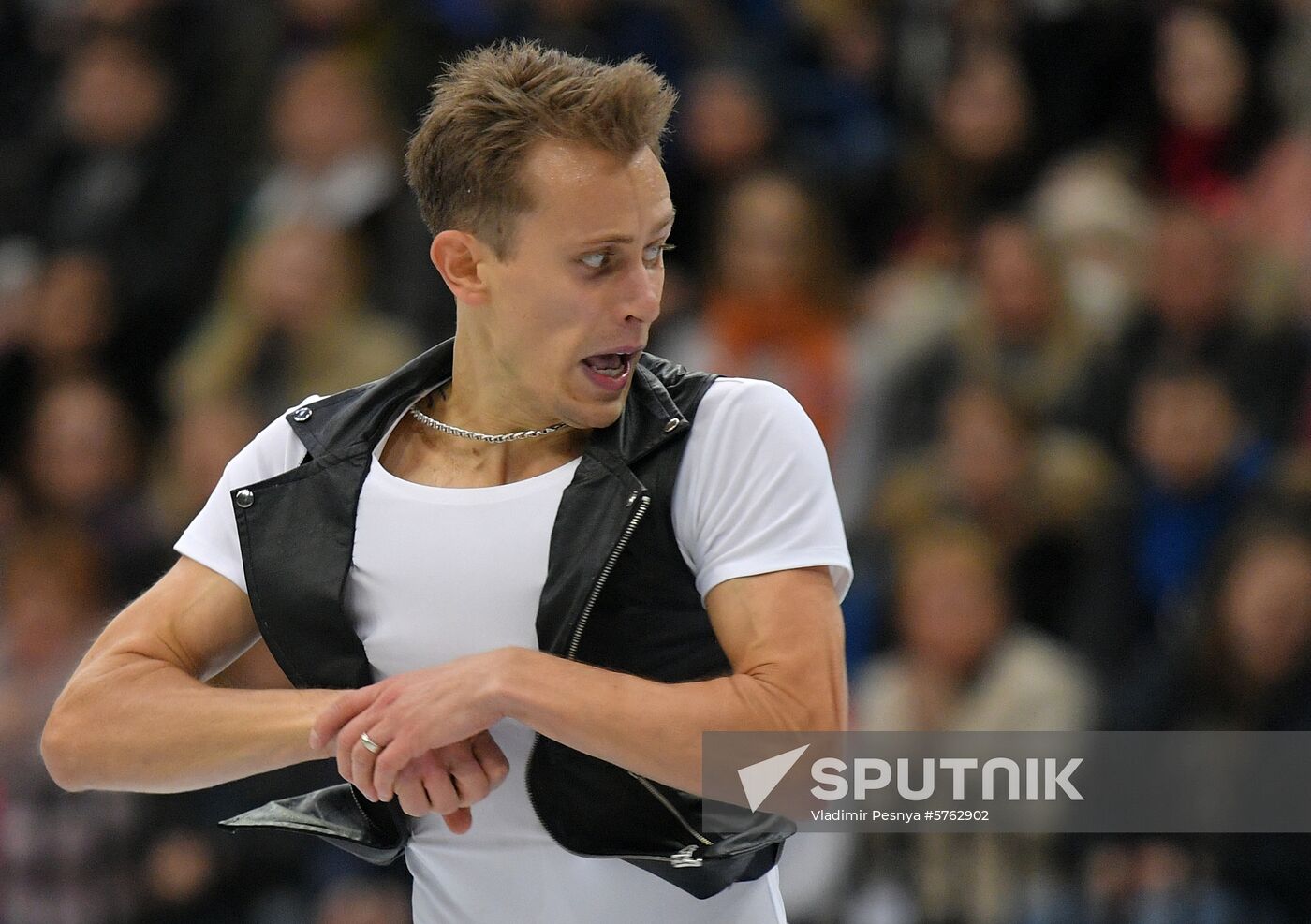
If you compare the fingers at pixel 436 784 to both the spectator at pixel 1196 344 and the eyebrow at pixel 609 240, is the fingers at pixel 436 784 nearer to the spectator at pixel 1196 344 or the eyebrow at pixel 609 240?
the eyebrow at pixel 609 240

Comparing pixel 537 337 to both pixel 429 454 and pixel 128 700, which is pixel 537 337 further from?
pixel 128 700

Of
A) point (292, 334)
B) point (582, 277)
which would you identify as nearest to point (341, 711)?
point (582, 277)

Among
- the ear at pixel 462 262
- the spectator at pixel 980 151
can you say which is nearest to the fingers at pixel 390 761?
the ear at pixel 462 262

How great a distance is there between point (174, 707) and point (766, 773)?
34.0 inches

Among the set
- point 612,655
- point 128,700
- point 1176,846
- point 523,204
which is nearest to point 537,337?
point 523,204

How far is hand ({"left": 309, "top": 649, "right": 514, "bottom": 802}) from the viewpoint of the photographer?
231 cm

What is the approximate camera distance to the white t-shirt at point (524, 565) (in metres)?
2.48

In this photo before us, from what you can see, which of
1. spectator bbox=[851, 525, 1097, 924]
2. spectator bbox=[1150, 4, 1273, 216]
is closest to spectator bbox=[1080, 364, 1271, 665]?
spectator bbox=[851, 525, 1097, 924]

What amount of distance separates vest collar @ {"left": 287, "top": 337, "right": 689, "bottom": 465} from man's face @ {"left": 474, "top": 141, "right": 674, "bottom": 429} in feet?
0.13

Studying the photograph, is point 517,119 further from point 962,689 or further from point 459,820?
point 962,689

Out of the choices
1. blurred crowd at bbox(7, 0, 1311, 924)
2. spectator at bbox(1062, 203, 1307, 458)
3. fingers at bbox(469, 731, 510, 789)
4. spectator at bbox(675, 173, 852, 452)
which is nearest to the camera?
fingers at bbox(469, 731, 510, 789)

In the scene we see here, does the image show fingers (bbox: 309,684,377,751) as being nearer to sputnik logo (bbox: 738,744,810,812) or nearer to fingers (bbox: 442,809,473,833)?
fingers (bbox: 442,809,473,833)

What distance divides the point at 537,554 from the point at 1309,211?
3.85m

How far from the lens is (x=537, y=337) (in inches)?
101
